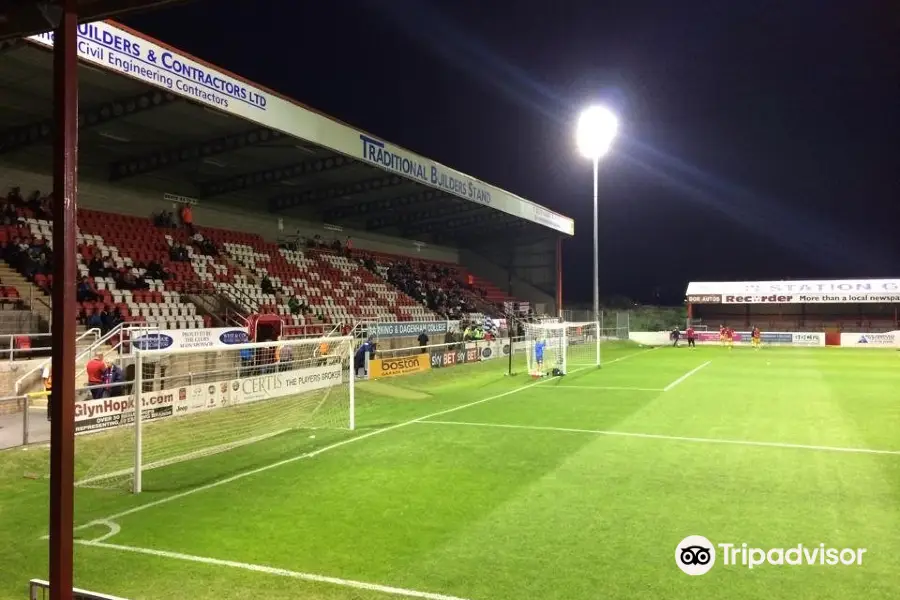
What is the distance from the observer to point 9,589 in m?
5.42

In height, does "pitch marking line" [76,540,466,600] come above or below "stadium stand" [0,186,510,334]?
below

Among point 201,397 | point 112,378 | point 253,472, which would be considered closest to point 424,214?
point 201,397

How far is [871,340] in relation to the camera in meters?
43.1

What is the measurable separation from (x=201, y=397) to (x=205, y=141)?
11.3 metres

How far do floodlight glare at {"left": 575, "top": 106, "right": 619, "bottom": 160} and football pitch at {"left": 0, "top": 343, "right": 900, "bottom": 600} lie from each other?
17.5 meters

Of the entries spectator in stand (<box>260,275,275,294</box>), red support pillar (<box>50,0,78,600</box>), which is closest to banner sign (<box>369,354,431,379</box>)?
spectator in stand (<box>260,275,275,294</box>)

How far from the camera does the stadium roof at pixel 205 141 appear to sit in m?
15.3

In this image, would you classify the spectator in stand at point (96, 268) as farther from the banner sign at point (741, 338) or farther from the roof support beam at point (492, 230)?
the banner sign at point (741, 338)

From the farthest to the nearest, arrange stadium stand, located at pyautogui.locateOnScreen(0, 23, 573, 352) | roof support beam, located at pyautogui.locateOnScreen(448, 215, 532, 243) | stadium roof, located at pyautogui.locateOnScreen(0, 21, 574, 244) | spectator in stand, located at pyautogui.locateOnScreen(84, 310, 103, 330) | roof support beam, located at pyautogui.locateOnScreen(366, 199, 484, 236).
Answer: roof support beam, located at pyautogui.locateOnScreen(448, 215, 532, 243) → roof support beam, located at pyautogui.locateOnScreen(366, 199, 484, 236) → stadium stand, located at pyautogui.locateOnScreen(0, 23, 573, 352) → spectator in stand, located at pyautogui.locateOnScreen(84, 310, 103, 330) → stadium roof, located at pyautogui.locateOnScreen(0, 21, 574, 244)

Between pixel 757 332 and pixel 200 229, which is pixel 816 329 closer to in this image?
pixel 757 332

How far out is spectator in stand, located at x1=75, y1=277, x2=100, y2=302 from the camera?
58.8 feet

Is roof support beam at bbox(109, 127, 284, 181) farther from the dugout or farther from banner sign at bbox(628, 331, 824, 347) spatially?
the dugout

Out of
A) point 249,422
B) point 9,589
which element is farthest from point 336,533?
Result: point 249,422

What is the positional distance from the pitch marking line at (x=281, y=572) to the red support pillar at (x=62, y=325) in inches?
95.5
